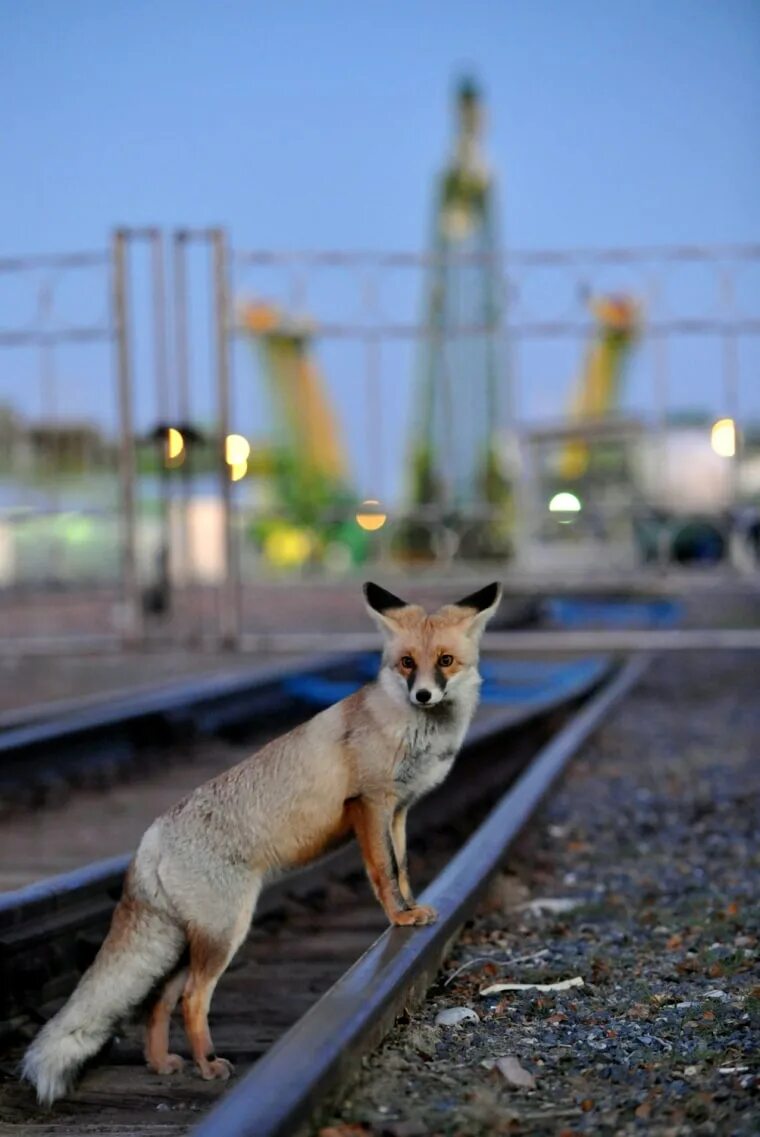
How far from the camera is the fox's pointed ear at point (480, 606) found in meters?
4.02

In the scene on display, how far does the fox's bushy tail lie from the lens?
3.78 meters

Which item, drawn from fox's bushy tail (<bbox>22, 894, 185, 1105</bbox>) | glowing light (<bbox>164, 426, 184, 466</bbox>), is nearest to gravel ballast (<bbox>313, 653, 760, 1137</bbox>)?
fox's bushy tail (<bbox>22, 894, 185, 1105</bbox>)

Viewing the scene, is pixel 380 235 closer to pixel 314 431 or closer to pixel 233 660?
pixel 314 431

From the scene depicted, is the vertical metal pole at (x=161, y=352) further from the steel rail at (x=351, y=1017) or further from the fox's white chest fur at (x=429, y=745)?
the fox's white chest fur at (x=429, y=745)

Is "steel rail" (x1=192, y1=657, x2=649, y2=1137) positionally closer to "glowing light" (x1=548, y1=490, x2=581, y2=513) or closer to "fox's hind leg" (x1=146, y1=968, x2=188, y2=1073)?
"fox's hind leg" (x1=146, y1=968, x2=188, y2=1073)

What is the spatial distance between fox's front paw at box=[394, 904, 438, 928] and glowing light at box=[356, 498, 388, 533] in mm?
14292

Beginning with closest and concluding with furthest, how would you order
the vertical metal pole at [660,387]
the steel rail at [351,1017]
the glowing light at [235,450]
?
the steel rail at [351,1017] < the glowing light at [235,450] < the vertical metal pole at [660,387]

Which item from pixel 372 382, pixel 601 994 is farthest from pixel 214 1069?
pixel 372 382

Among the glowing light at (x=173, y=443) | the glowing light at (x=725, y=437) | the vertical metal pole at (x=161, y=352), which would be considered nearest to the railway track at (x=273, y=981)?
the glowing light at (x=173, y=443)

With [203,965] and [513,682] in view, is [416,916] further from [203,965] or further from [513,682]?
[513,682]

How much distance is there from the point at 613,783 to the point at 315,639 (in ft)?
22.2

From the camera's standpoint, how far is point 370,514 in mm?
18594

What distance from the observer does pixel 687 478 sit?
19.7 metres

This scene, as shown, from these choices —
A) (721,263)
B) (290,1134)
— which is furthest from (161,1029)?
(721,263)
